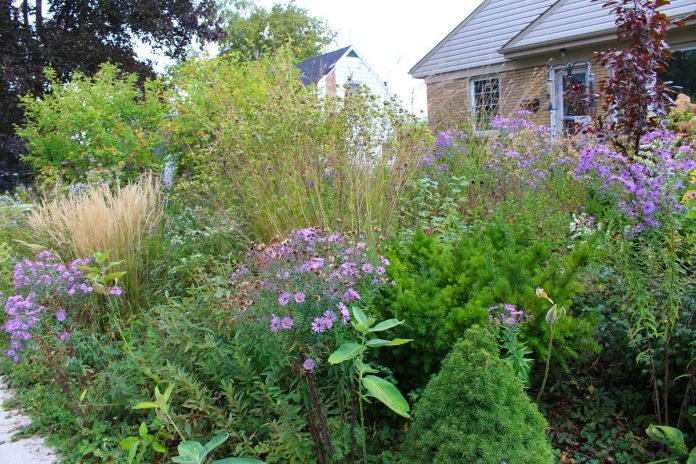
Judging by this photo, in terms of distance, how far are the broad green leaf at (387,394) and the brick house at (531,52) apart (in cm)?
556

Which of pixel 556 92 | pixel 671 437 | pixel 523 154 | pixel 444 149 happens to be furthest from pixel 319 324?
pixel 556 92

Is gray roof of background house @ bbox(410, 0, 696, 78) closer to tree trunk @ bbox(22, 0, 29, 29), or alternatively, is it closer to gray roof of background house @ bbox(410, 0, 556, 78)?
gray roof of background house @ bbox(410, 0, 556, 78)

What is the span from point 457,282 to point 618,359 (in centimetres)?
81

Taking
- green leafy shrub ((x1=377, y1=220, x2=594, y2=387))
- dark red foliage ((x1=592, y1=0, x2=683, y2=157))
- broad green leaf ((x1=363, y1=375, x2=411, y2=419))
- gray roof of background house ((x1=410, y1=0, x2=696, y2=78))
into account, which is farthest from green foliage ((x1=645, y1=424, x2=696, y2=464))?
gray roof of background house ((x1=410, y1=0, x2=696, y2=78))

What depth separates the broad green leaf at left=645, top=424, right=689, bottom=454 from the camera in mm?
1996

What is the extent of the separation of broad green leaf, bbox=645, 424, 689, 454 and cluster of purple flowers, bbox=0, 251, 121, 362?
2.64 metres

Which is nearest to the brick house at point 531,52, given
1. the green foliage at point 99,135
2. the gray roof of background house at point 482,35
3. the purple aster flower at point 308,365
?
the gray roof of background house at point 482,35

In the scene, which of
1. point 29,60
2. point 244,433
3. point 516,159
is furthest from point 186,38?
point 244,433

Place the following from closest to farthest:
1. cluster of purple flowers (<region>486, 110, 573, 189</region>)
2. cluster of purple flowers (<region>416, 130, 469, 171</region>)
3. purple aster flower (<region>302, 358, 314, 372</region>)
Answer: purple aster flower (<region>302, 358, 314, 372</region>), cluster of purple flowers (<region>486, 110, 573, 189</region>), cluster of purple flowers (<region>416, 130, 469, 171</region>)

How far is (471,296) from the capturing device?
8.05 ft

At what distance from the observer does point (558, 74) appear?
38.1 feet

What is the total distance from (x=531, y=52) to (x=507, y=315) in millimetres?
10888

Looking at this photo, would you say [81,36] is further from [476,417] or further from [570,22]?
[476,417]

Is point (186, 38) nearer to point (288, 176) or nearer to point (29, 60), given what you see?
point (29, 60)
